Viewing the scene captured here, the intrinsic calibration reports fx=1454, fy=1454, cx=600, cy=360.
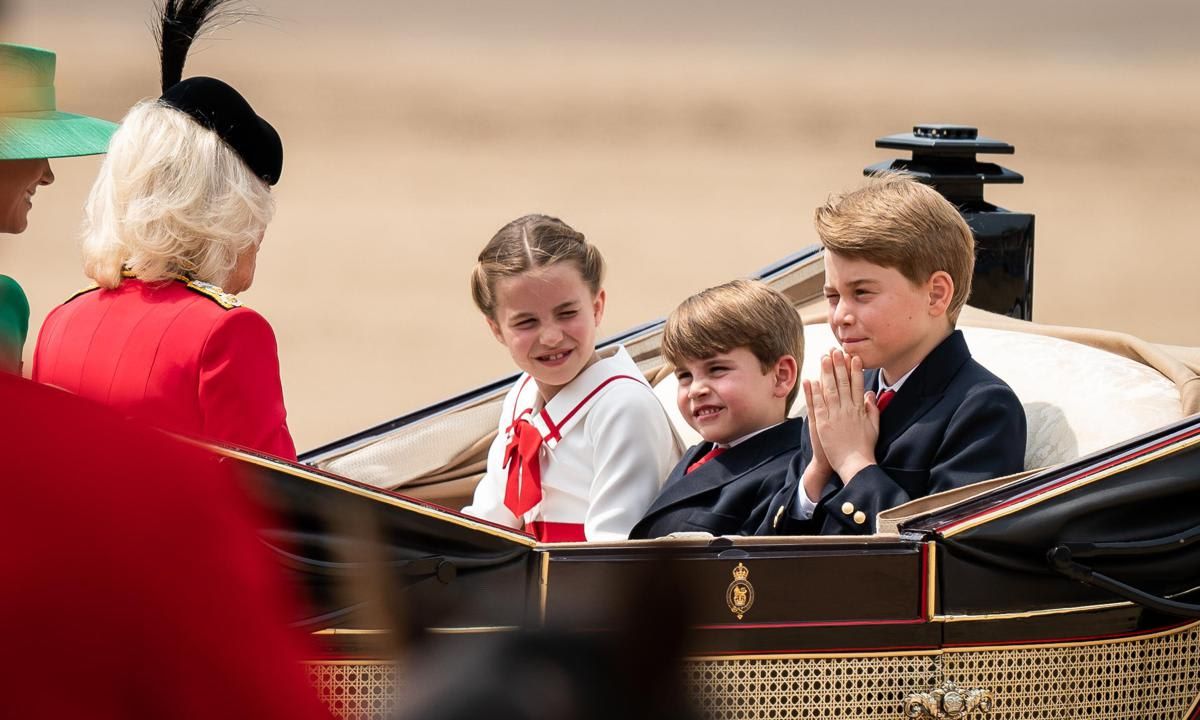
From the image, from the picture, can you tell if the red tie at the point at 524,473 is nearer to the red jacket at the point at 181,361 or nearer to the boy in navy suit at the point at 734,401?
the boy in navy suit at the point at 734,401

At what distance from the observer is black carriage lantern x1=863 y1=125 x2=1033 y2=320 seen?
3281 mm

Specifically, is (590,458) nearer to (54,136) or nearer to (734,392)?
(734,392)

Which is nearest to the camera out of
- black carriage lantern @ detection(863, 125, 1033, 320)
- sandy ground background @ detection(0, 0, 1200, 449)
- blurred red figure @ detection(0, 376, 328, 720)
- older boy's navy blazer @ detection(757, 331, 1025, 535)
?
blurred red figure @ detection(0, 376, 328, 720)

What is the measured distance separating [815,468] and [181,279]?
3.35 ft

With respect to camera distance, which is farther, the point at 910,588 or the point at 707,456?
the point at 707,456

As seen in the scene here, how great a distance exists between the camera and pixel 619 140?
649 inches

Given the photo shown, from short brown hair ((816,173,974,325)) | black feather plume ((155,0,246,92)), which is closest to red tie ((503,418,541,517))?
short brown hair ((816,173,974,325))

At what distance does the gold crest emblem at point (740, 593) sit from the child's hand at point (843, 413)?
385 mm

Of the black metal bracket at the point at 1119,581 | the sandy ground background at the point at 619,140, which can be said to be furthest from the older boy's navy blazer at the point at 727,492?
the sandy ground background at the point at 619,140

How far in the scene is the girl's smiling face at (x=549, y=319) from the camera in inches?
101

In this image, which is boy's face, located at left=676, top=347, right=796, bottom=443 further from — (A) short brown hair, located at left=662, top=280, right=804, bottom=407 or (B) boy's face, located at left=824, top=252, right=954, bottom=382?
(B) boy's face, located at left=824, top=252, right=954, bottom=382

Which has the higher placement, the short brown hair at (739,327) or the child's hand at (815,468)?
the short brown hair at (739,327)

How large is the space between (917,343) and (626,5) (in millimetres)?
25052

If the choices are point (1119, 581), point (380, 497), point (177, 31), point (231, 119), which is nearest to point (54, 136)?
point (177, 31)
